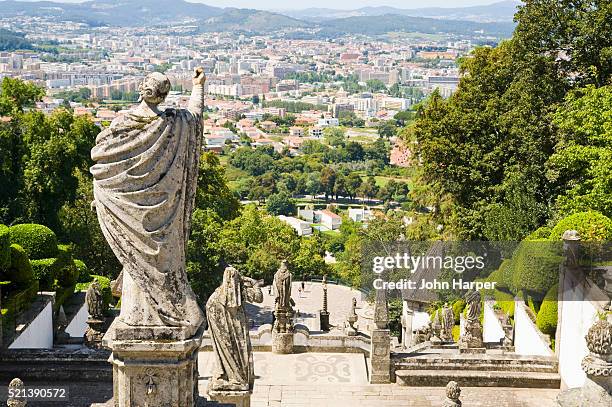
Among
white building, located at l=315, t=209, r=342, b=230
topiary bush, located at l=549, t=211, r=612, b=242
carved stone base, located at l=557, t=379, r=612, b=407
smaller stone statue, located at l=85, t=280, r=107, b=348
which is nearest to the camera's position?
carved stone base, located at l=557, t=379, r=612, b=407

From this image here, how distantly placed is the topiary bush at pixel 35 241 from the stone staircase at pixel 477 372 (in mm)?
9069

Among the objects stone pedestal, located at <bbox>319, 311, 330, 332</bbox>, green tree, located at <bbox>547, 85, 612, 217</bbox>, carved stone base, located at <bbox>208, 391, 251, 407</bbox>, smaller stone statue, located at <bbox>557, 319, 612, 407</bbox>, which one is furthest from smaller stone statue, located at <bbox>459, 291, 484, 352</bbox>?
smaller stone statue, located at <bbox>557, 319, 612, 407</bbox>

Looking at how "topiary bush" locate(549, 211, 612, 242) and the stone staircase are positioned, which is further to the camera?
"topiary bush" locate(549, 211, 612, 242)

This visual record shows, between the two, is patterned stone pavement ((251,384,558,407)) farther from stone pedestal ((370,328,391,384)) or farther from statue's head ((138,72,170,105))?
statue's head ((138,72,170,105))

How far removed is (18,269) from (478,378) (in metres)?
9.37

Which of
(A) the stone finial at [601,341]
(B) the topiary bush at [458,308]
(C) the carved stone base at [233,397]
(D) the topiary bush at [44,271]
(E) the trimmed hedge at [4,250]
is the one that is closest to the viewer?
(A) the stone finial at [601,341]

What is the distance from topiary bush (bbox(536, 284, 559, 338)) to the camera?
54.9 feet

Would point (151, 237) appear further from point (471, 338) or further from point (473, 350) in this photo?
point (471, 338)

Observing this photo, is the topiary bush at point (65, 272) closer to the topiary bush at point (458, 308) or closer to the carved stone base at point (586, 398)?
the topiary bush at point (458, 308)

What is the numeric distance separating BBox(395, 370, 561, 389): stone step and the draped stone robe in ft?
31.7

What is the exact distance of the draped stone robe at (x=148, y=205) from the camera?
6008 millimetres

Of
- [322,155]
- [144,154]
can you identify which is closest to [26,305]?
[144,154]

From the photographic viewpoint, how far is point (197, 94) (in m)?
6.65

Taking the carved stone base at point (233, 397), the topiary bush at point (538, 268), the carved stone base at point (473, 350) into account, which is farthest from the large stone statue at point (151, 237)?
the topiary bush at point (538, 268)
